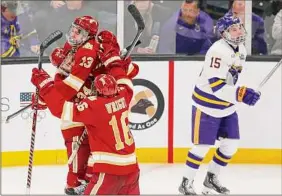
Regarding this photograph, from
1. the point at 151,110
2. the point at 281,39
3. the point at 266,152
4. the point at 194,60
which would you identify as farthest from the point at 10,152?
the point at 281,39

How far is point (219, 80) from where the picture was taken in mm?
4312

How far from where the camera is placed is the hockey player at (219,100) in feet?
14.2

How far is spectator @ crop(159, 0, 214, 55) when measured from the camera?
5.61 meters

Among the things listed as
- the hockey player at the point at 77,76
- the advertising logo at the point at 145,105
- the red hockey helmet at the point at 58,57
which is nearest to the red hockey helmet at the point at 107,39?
the hockey player at the point at 77,76

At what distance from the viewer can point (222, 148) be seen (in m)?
4.55

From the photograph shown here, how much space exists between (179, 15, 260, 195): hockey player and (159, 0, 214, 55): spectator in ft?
3.70

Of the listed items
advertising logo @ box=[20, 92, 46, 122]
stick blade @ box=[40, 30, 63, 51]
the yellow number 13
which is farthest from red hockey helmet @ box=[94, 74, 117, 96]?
advertising logo @ box=[20, 92, 46, 122]

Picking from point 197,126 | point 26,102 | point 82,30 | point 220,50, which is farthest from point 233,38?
point 26,102

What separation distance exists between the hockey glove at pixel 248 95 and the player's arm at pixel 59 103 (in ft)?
3.52

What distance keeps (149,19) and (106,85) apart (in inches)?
95.2

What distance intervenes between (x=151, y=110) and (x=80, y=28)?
1.69 m

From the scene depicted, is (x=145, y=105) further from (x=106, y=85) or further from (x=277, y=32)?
(x=106, y=85)

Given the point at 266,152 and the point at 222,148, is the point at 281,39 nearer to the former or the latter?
the point at 266,152

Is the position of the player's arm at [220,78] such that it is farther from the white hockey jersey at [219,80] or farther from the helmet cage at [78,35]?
the helmet cage at [78,35]
